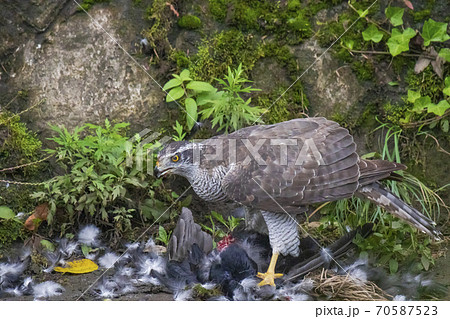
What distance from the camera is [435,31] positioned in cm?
609

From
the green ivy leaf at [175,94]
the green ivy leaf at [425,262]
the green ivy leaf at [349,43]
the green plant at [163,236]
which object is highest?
the green ivy leaf at [349,43]

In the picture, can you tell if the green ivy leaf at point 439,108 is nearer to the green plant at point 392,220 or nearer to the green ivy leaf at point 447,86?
the green ivy leaf at point 447,86

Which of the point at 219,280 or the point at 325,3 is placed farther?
the point at 325,3

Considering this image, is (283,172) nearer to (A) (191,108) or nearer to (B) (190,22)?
(A) (191,108)

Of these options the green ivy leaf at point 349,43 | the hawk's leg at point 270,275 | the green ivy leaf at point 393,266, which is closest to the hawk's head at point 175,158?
the hawk's leg at point 270,275

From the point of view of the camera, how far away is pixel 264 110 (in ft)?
19.7

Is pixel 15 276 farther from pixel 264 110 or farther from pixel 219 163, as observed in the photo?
pixel 264 110

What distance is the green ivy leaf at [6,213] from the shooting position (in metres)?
5.41

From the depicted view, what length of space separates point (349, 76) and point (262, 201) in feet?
7.99

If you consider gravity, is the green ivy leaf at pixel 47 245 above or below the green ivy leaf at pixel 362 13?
below

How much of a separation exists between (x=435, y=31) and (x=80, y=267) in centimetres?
430

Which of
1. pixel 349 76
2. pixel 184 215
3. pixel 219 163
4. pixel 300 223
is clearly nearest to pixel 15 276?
pixel 184 215

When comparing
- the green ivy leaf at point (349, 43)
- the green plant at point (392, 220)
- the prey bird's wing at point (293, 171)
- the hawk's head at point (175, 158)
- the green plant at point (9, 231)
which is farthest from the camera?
the green ivy leaf at point (349, 43)

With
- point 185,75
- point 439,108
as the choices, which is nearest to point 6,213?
point 185,75
